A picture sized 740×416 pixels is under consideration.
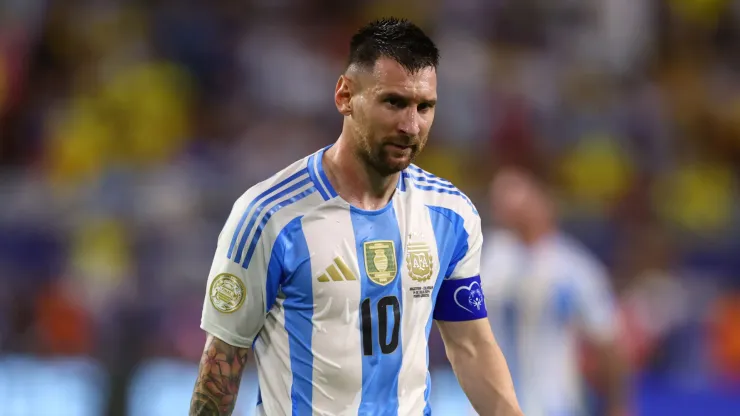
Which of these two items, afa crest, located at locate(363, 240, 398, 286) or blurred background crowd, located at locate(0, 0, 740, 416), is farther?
blurred background crowd, located at locate(0, 0, 740, 416)

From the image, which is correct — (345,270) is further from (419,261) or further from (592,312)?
(592,312)

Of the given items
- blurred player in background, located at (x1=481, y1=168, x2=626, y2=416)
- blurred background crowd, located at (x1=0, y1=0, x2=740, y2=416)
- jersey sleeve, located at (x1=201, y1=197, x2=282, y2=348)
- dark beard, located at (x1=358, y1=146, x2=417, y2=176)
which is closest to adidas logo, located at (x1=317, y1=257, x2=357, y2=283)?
jersey sleeve, located at (x1=201, y1=197, x2=282, y2=348)

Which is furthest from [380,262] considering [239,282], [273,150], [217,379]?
[273,150]

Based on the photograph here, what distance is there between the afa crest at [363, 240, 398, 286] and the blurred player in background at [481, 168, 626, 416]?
273cm

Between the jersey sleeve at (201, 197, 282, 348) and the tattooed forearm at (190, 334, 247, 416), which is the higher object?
the jersey sleeve at (201, 197, 282, 348)

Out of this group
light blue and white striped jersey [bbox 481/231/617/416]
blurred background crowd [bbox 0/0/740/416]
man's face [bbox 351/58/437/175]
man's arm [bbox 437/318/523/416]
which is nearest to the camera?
man's face [bbox 351/58/437/175]

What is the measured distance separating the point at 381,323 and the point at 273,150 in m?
6.06

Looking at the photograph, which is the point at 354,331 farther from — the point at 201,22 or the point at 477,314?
the point at 201,22

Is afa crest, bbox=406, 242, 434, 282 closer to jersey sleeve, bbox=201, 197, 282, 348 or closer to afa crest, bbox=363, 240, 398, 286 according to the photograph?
afa crest, bbox=363, 240, 398, 286

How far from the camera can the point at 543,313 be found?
226 inches

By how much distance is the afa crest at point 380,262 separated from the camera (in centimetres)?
295

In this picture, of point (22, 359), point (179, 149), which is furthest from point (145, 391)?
point (179, 149)

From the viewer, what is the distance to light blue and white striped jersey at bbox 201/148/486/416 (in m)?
2.87

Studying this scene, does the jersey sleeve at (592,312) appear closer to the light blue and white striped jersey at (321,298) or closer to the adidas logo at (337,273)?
the light blue and white striped jersey at (321,298)
